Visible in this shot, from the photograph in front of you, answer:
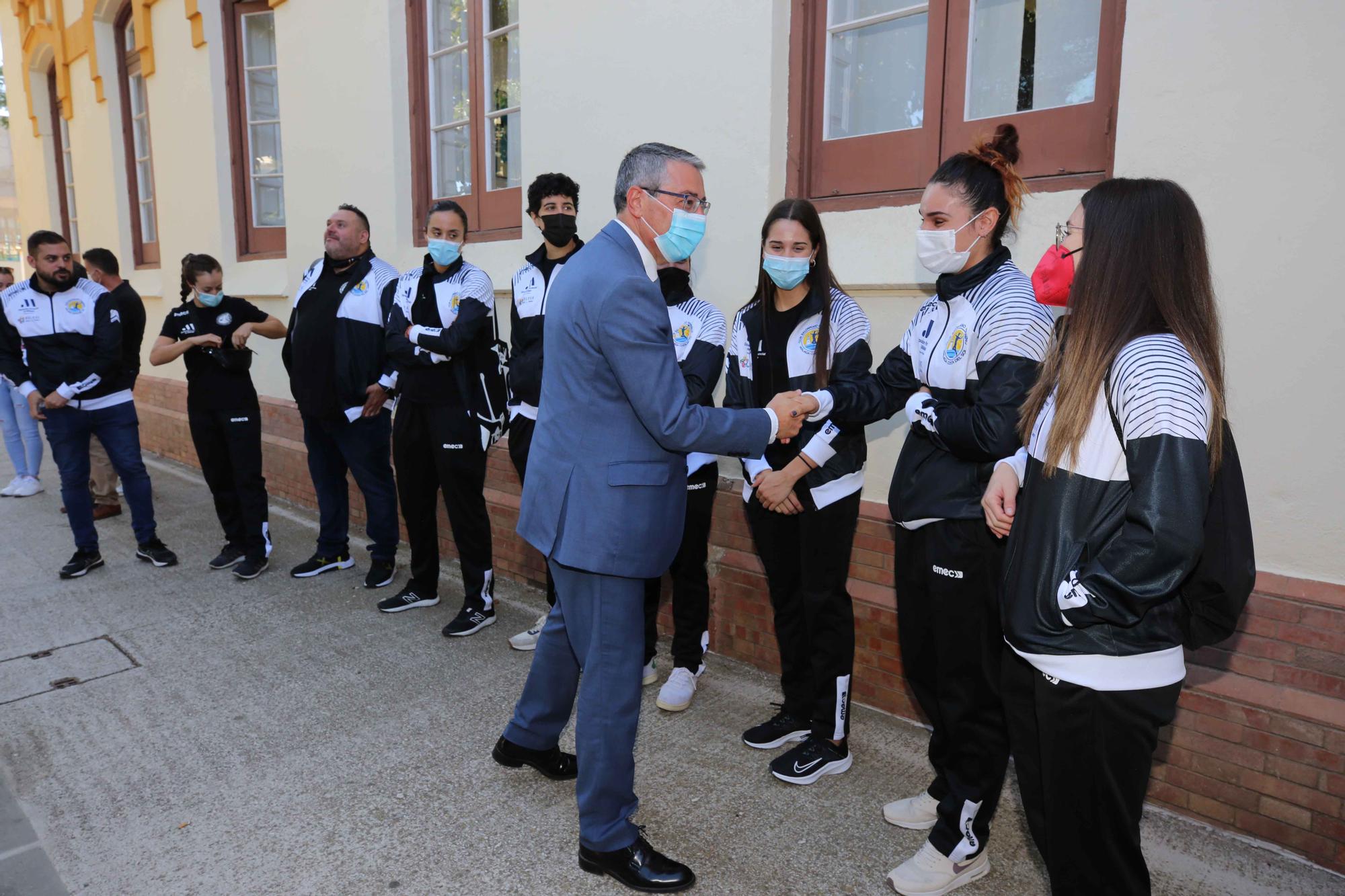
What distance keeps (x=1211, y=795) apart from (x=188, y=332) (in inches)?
229

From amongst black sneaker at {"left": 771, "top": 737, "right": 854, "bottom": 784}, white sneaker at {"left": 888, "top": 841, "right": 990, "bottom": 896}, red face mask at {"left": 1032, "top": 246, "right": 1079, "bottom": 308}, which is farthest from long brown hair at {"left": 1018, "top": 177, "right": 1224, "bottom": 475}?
black sneaker at {"left": 771, "top": 737, "right": 854, "bottom": 784}

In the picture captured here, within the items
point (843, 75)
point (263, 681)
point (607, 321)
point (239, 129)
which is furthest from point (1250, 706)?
point (239, 129)

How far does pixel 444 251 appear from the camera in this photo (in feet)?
14.5

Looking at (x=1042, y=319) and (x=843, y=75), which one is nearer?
(x=1042, y=319)

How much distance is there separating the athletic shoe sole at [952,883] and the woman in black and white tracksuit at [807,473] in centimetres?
61

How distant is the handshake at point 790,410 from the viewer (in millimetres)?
2594

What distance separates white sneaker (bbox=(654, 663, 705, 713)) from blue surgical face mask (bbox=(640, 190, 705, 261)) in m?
1.96

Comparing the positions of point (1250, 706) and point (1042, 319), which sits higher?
point (1042, 319)

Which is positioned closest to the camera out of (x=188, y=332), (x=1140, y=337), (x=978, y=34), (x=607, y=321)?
(x=1140, y=337)

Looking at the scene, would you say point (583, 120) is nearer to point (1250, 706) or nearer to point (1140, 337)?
point (1140, 337)

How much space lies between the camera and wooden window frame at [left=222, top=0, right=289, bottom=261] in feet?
26.1

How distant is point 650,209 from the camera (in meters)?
2.48

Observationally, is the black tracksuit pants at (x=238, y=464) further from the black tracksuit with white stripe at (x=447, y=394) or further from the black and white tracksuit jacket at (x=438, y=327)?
the black and white tracksuit jacket at (x=438, y=327)

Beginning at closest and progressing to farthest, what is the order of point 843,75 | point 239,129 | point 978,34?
point 978,34
point 843,75
point 239,129
